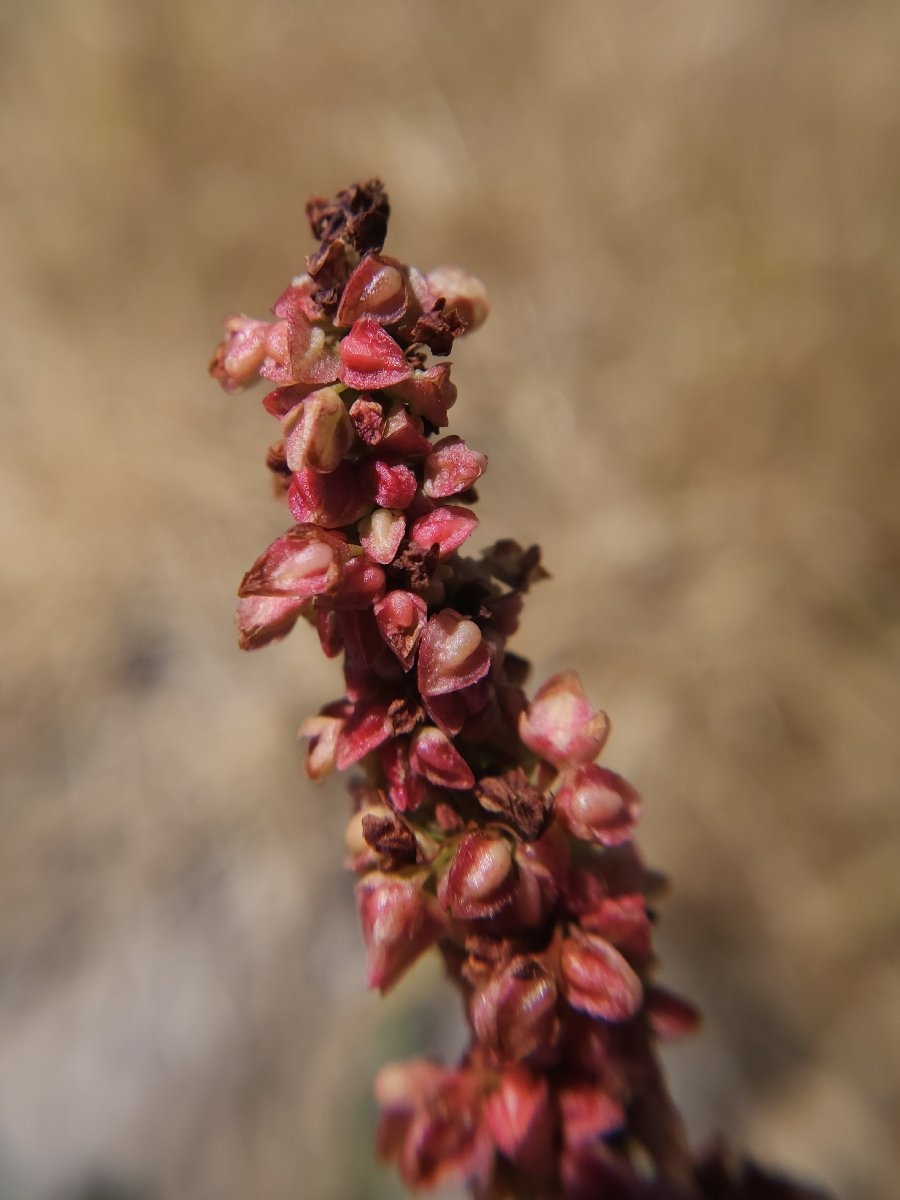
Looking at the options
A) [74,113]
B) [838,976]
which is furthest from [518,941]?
[74,113]

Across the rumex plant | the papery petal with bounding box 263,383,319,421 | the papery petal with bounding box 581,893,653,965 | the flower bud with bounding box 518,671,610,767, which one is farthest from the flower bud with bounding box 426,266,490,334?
the papery petal with bounding box 581,893,653,965

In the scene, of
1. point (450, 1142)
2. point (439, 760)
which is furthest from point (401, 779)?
point (450, 1142)

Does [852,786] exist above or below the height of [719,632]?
below

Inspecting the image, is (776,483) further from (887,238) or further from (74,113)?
(74,113)

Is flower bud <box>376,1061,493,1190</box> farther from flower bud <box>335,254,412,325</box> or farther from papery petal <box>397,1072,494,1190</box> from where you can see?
flower bud <box>335,254,412,325</box>

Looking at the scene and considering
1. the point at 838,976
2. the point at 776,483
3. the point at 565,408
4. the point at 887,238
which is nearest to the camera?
the point at 838,976

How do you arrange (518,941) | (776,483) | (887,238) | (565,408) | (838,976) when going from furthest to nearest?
(565,408)
(776,483)
(887,238)
(838,976)
(518,941)

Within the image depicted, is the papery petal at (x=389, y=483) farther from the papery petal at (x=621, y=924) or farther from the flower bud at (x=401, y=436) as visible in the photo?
the papery petal at (x=621, y=924)

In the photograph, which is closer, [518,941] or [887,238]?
[518,941]
